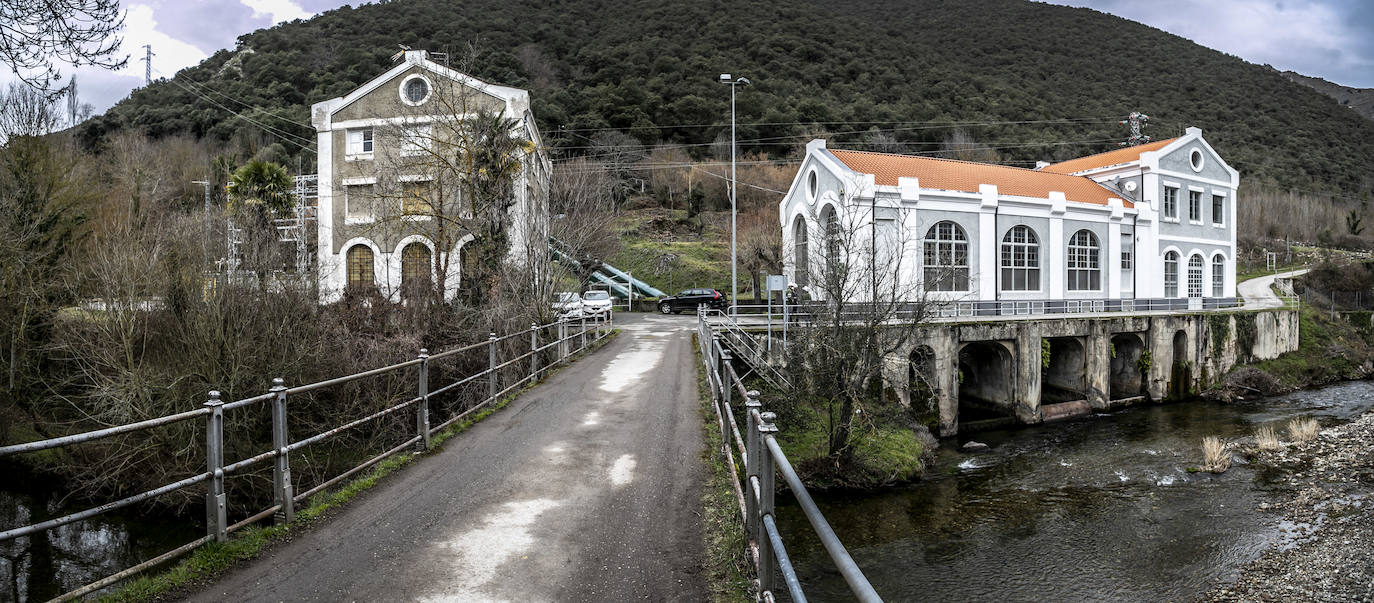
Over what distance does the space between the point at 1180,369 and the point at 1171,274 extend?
8456mm

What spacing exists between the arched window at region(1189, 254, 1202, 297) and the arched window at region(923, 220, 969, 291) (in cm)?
1659

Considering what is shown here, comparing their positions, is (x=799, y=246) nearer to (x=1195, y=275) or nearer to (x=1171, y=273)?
(x=1171, y=273)

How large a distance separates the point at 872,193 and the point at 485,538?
22.8 meters

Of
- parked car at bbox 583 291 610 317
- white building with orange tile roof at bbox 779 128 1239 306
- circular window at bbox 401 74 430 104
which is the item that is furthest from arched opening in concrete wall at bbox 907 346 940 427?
circular window at bbox 401 74 430 104

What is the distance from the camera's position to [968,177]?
30.5m

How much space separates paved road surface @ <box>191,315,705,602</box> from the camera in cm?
494

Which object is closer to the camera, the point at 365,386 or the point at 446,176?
the point at 365,386

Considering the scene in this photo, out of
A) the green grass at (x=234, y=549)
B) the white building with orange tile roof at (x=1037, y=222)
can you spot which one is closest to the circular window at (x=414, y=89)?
the white building with orange tile roof at (x=1037, y=222)

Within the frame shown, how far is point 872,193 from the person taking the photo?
2611 centimetres

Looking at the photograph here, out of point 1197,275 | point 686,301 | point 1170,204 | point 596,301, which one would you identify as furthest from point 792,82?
point 596,301

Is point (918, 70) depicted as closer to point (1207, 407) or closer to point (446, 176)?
point (1207, 407)

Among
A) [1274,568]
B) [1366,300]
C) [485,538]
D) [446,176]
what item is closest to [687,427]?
[485,538]

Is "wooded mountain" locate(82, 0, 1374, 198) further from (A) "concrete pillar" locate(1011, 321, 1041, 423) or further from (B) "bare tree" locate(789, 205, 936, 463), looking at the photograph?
(B) "bare tree" locate(789, 205, 936, 463)

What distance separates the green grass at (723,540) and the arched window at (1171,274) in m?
35.5
